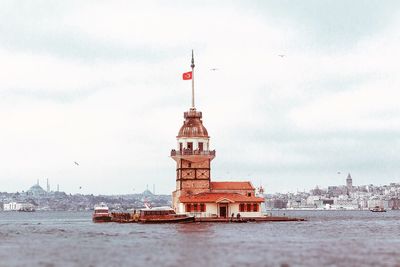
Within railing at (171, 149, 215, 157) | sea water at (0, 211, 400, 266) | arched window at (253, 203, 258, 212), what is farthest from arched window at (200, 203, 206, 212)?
sea water at (0, 211, 400, 266)

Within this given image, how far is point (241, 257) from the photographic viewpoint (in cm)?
5834

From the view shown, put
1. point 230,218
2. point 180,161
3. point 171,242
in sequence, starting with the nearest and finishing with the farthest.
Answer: point 171,242, point 230,218, point 180,161

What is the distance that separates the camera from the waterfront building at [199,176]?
118062mm

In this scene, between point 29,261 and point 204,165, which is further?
point 204,165

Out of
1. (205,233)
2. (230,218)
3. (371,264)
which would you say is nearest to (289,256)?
(371,264)

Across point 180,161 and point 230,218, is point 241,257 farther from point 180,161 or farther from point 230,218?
point 180,161

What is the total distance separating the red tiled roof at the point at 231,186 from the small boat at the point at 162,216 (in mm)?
7654

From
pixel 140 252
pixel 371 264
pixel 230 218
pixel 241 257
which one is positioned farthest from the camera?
pixel 230 218

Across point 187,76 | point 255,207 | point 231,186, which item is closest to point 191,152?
point 231,186

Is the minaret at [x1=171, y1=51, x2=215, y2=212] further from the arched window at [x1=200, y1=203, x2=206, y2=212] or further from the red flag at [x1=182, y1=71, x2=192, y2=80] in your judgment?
the red flag at [x1=182, y1=71, x2=192, y2=80]

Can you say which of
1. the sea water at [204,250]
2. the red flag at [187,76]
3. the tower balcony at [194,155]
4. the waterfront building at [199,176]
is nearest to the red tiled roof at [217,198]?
the waterfront building at [199,176]

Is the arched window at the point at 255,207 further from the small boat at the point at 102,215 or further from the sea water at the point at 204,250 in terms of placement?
the sea water at the point at 204,250

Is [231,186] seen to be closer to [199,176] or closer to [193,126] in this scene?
[199,176]

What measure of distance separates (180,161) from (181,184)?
3406 millimetres
